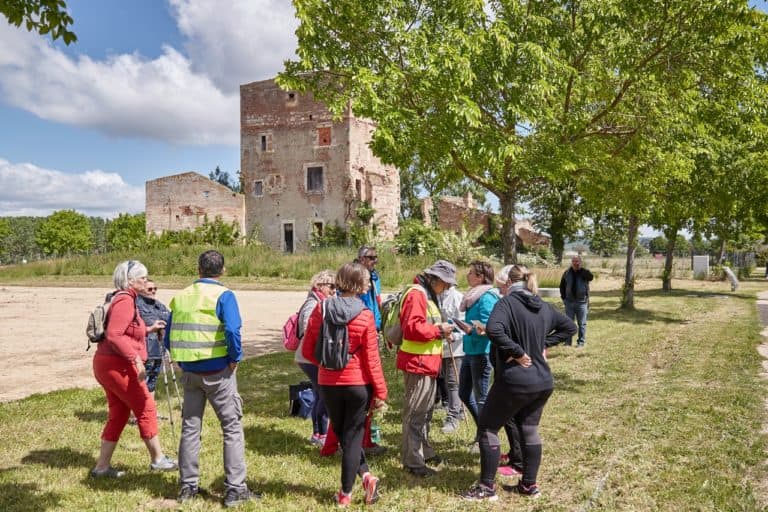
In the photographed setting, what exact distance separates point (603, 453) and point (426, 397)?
6.28 feet

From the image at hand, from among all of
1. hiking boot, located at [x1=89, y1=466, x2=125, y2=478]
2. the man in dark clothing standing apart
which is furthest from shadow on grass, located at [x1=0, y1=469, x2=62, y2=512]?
the man in dark clothing standing apart

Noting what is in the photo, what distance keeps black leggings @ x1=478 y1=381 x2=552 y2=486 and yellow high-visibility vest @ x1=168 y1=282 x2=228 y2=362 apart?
1.98 metres

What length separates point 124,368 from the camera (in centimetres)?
466

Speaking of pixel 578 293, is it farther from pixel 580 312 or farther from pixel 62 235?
pixel 62 235

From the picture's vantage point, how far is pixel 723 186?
15.1 meters

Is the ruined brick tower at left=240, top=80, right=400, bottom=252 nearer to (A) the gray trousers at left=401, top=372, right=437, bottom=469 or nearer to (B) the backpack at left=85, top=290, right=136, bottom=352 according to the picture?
(A) the gray trousers at left=401, top=372, right=437, bottom=469

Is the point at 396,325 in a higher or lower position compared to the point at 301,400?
higher

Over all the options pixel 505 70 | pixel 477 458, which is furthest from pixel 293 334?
pixel 505 70

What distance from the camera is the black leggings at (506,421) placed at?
436 cm

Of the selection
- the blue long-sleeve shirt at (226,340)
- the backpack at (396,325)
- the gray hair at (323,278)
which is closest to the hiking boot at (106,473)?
the blue long-sleeve shirt at (226,340)

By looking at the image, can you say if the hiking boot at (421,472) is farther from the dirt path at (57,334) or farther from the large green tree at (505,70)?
the dirt path at (57,334)

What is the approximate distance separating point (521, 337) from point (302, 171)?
37609 millimetres

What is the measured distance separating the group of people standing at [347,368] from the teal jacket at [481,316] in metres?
0.58

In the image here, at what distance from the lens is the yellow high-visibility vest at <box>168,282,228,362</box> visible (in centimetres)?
420
